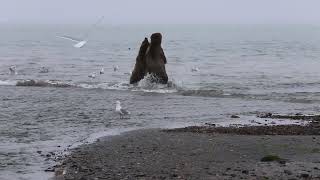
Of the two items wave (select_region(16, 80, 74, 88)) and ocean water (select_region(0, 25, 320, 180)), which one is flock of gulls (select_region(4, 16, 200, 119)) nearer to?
ocean water (select_region(0, 25, 320, 180))

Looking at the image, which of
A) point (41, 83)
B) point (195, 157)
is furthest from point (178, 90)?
point (195, 157)

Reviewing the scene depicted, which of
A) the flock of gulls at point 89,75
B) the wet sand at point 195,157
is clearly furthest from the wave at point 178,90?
the wet sand at point 195,157

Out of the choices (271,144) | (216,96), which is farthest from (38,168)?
(216,96)

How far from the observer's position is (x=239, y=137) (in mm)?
16062

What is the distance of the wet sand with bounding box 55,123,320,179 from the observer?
11.5 metres

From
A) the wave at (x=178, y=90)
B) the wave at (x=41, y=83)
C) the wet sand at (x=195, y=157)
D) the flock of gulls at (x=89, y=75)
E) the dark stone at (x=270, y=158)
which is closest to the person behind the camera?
the wet sand at (x=195, y=157)

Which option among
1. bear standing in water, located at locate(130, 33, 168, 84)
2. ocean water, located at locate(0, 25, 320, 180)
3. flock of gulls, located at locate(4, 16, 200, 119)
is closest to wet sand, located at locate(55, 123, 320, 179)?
ocean water, located at locate(0, 25, 320, 180)

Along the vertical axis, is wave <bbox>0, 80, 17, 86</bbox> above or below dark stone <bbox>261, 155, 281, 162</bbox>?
below

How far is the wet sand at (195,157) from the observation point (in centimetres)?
1155

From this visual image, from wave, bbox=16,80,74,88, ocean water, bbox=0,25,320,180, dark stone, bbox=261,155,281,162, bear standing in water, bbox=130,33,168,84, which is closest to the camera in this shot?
dark stone, bbox=261,155,281,162

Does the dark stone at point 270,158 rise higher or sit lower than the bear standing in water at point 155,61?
lower

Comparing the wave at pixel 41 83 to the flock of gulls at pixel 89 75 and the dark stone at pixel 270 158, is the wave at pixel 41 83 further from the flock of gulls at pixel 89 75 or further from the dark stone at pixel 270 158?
the dark stone at pixel 270 158

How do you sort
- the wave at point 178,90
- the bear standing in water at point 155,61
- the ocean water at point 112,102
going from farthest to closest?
the bear standing in water at point 155,61
the wave at point 178,90
the ocean water at point 112,102

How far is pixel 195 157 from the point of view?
13.3 meters
